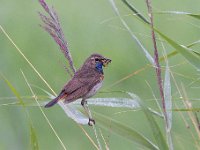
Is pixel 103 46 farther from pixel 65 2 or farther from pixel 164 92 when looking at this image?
pixel 164 92

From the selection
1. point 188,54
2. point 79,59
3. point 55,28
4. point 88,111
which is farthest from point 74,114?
point 79,59

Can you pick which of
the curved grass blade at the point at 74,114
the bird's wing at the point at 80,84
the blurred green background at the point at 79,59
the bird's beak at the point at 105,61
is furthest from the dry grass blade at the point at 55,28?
the blurred green background at the point at 79,59

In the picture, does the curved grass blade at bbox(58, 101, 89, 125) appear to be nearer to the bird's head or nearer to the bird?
the bird

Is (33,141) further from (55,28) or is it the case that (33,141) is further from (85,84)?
(85,84)

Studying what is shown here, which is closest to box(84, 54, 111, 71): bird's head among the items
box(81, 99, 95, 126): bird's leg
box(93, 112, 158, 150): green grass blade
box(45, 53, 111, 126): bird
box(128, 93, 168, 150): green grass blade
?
box(45, 53, 111, 126): bird

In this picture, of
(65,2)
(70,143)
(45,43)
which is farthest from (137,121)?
(65,2)

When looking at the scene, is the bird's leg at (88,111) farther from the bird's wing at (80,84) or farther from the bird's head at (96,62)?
Answer: the bird's head at (96,62)

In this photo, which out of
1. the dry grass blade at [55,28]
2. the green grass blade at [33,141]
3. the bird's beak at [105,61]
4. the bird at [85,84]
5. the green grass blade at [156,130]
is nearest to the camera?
the green grass blade at [156,130]
